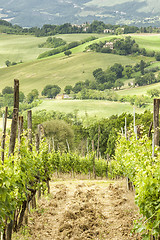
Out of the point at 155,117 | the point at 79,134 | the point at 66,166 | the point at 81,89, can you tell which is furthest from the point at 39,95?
the point at 155,117

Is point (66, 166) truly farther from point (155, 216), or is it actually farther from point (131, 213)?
point (155, 216)

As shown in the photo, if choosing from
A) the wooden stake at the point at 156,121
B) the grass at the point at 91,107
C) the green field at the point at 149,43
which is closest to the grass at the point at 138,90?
the grass at the point at 91,107

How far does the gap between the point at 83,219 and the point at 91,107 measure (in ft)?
338

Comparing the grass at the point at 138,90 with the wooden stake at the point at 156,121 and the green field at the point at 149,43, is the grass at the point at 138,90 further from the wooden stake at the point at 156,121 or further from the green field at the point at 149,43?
the wooden stake at the point at 156,121

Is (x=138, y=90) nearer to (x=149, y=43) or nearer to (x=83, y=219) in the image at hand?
(x=149, y=43)

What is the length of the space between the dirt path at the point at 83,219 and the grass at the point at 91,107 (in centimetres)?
8974

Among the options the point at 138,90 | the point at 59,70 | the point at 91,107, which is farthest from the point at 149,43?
the point at 91,107

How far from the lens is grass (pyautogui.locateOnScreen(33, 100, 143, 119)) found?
350ft

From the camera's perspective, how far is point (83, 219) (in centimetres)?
1100

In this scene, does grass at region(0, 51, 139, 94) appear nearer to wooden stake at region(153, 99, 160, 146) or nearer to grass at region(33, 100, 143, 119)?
grass at region(33, 100, 143, 119)

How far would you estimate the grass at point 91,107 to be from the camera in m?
107

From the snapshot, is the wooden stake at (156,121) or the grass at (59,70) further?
the grass at (59,70)

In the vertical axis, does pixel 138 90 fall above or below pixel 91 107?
above

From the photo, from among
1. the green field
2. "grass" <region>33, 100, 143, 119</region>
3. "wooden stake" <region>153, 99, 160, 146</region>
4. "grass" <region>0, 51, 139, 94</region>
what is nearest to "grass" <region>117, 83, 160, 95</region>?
"grass" <region>33, 100, 143, 119</region>
